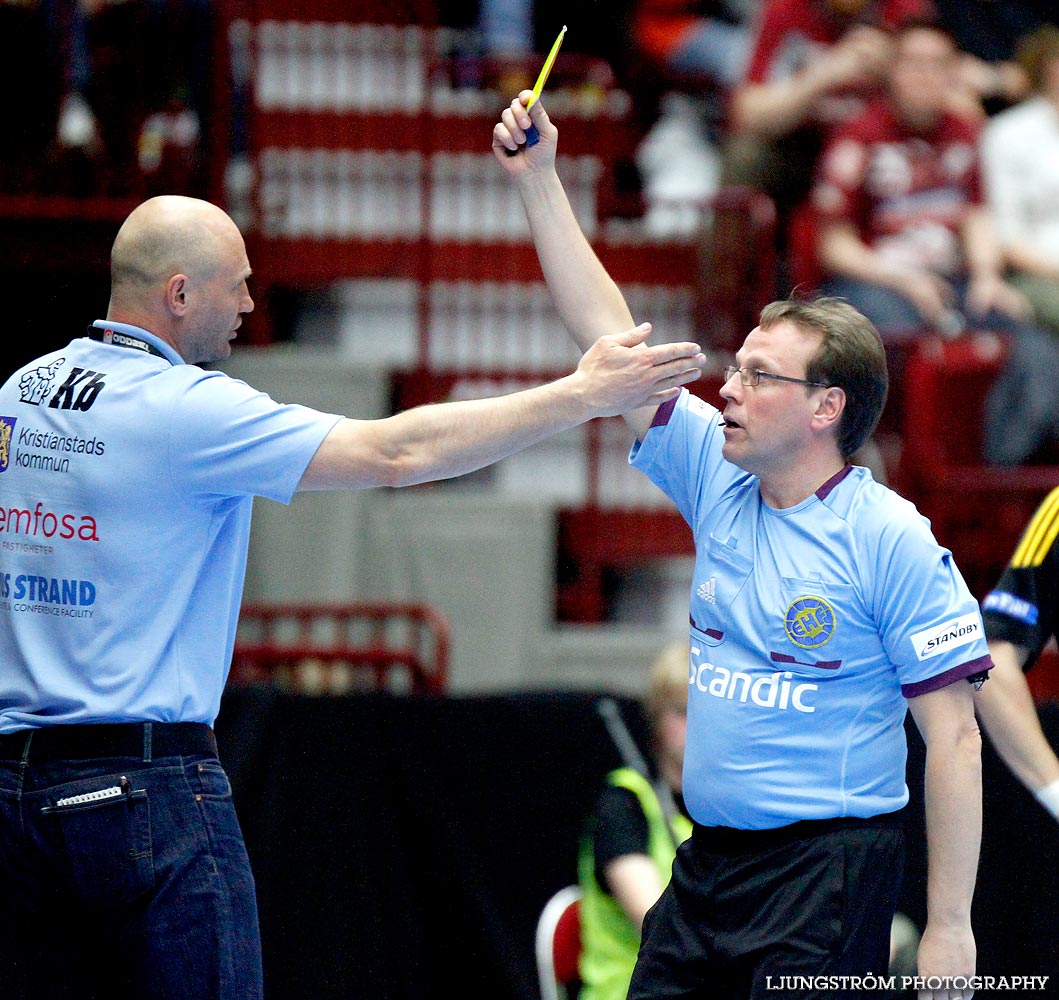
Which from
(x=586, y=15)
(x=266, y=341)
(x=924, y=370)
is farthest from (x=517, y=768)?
(x=586, y=15)

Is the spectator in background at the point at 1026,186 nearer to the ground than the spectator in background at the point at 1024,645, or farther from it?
farther from it

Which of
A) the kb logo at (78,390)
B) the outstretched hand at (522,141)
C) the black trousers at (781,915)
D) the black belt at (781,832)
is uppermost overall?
the outstretched hand at (522,141)

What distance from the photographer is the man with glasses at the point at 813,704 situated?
2.74 m

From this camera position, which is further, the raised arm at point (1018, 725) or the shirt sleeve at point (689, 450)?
the raised arm at point (1018, 725)

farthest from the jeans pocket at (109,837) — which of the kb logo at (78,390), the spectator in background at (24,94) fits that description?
the spectator in background at (24,94)

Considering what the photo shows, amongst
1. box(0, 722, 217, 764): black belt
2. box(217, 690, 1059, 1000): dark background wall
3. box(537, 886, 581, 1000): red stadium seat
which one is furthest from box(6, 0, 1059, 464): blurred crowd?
box(0, 722, 217, 764): black belt

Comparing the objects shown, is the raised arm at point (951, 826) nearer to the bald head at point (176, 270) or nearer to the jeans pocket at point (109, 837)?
the jeans pocket at point (109, 837)

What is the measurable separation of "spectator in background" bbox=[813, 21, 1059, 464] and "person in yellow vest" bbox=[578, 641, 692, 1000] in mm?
3315

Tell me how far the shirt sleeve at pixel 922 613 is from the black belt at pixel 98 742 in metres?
1.33

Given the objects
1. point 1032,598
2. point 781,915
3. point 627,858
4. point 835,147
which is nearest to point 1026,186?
point 835,147

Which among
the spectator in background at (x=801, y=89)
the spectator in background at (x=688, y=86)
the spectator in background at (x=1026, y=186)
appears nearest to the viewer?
the spectator in background at (x=1026, y=186)

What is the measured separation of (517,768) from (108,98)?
14.3 feet

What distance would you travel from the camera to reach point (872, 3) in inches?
305

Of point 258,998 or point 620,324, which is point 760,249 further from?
point 258,998
